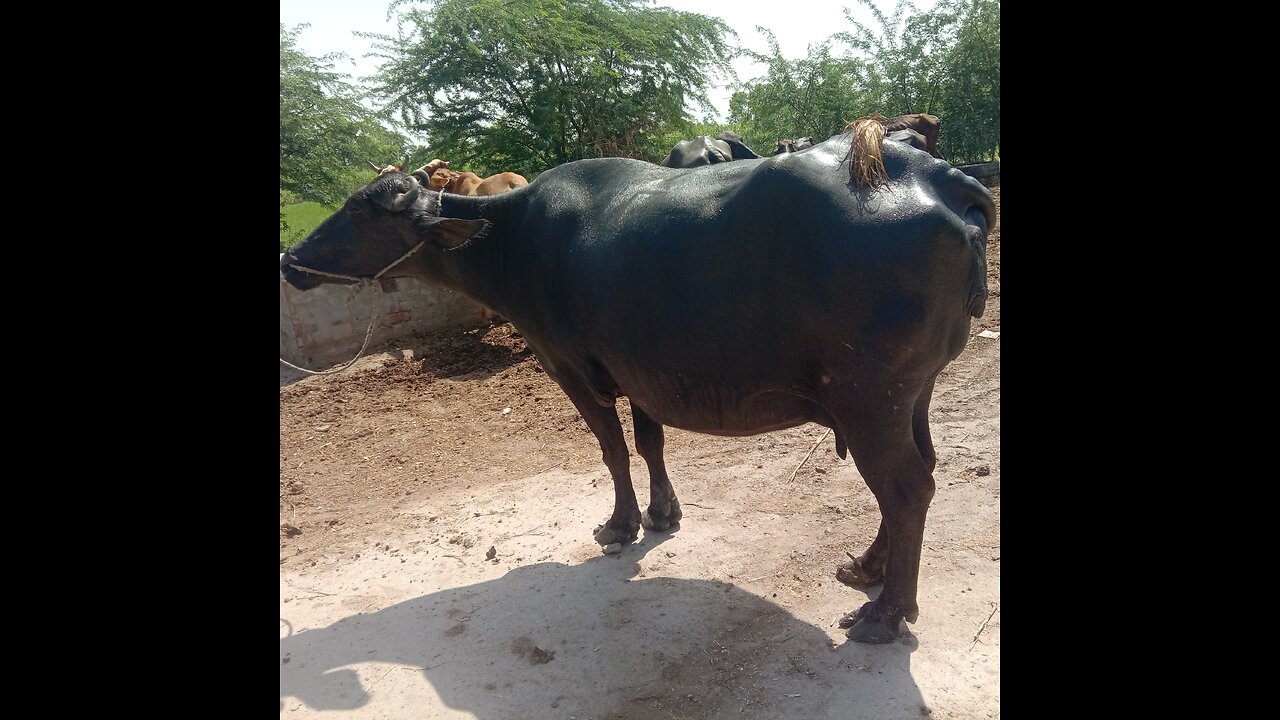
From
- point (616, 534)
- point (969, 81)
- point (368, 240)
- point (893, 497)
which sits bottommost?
point (616, 534)

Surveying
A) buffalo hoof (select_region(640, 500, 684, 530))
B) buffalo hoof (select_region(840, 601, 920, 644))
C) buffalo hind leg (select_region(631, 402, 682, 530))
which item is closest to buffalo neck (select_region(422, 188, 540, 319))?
buffalo hind leg (select_region(631, 402, 682, 530))

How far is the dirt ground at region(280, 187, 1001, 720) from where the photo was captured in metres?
3.67

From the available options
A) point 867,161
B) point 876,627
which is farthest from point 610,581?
point 867,161

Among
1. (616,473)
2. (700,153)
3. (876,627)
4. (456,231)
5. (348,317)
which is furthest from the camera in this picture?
(348,317)

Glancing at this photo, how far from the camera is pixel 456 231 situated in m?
4.61

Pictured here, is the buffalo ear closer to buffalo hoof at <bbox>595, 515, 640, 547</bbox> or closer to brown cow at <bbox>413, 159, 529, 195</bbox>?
buffalo hoof at <bbox>595, 515, 640, 547</bbox>

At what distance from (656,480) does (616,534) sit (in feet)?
1.44

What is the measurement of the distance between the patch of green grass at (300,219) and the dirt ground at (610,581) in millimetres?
6899

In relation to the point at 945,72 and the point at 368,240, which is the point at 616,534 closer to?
the point at 368,240

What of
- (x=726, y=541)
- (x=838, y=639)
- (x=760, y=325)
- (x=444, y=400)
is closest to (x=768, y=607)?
(x=838, y=639)

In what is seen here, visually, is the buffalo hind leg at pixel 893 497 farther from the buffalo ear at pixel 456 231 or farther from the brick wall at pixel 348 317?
the brick wall at pixel 348 317

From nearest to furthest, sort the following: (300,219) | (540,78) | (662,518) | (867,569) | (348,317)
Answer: (867,569) → (662,518) → (348,317) → (540,78) → (300,219)

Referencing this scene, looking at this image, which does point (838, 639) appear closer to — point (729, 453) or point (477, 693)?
point (477, 693)

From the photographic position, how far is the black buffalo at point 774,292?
3291mm
